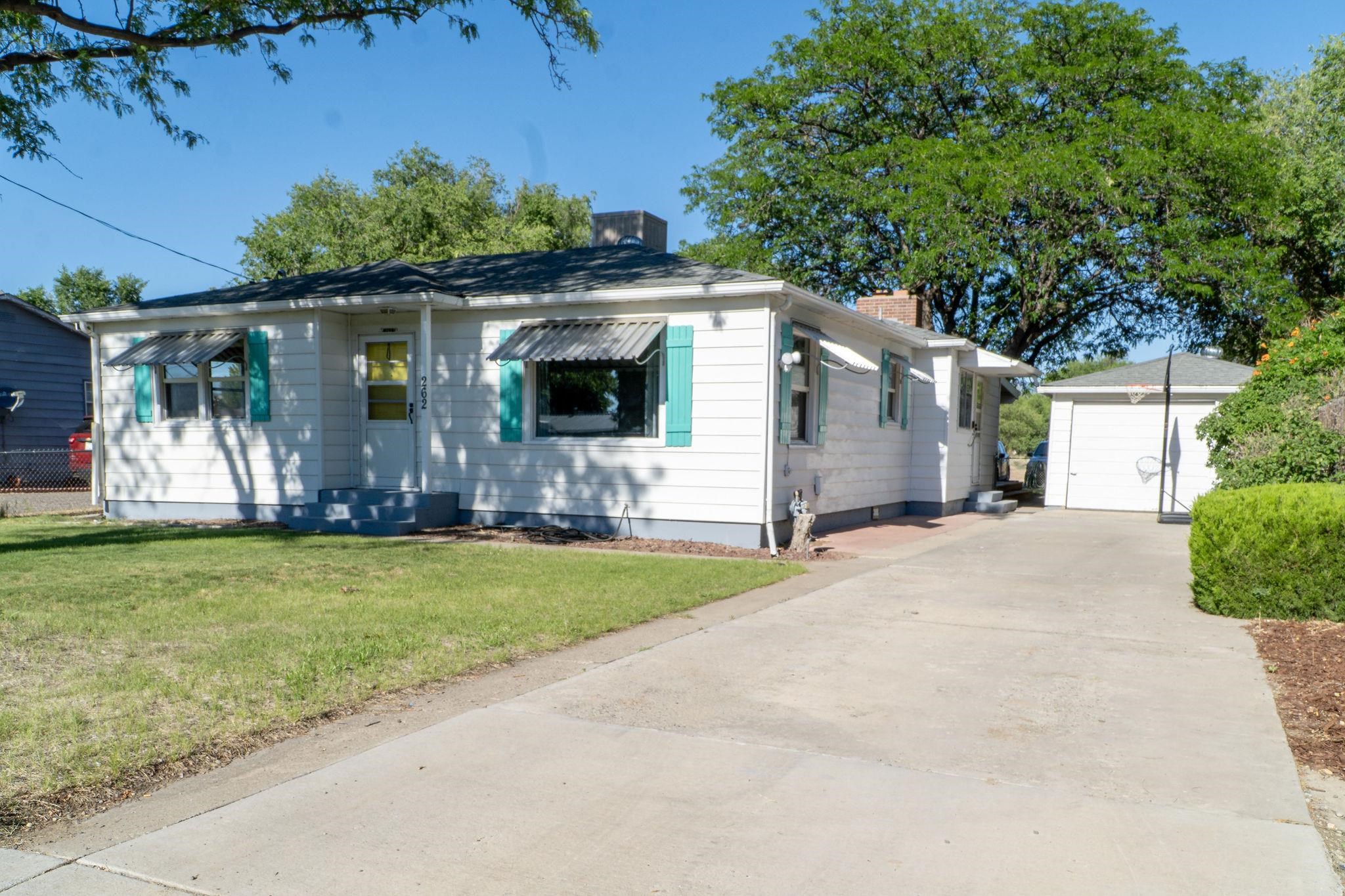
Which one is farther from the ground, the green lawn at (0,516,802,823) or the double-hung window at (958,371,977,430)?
the double-hung window at (958,371,977,430)

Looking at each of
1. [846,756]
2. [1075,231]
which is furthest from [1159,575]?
[1075,231]

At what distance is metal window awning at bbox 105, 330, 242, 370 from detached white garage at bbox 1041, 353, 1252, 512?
1479cm

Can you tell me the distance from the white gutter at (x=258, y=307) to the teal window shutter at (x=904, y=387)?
7.88m

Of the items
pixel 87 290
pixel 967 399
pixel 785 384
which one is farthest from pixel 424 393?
pixel 87 290

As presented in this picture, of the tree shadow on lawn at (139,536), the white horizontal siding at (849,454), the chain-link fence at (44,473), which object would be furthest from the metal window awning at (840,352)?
the chain-link fence at (44,473)

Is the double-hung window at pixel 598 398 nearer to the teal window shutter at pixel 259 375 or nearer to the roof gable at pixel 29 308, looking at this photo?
the teal window shutter at pixel 259 375

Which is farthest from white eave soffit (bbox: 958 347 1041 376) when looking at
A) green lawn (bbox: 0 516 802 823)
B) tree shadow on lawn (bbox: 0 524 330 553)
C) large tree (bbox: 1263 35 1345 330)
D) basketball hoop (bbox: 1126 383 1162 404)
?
tree shadow on lawn (bbox: 0 524 330 553)

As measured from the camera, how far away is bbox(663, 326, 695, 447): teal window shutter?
11617 mm

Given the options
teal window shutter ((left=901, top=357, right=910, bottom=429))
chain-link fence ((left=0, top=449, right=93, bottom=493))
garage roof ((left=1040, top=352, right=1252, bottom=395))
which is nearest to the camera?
teal window shutter ((left=901, top=357, right=910, bottom=429))

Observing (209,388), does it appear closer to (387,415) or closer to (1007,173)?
(387,415)

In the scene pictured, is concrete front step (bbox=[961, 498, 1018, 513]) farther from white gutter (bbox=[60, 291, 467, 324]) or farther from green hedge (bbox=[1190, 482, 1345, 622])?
white gutter (bbox=[60, 291, 467, 324])

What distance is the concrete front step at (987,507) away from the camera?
18688 millimetres

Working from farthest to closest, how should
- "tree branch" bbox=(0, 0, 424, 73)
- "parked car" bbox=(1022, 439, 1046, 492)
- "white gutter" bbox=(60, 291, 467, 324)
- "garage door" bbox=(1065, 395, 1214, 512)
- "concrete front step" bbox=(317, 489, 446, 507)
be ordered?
"parked car" bbox=(1022, 439, 1046, 492), "garage door" bbox=(1065, 395, 1214, 512), "concrete front step" bbox=(317, 489, 446, 507), "white gutter" bbox=(60, 291, 467, 324), "tree branch" bbox=(0, 0, 424, 73)

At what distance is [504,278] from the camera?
44.7ft
